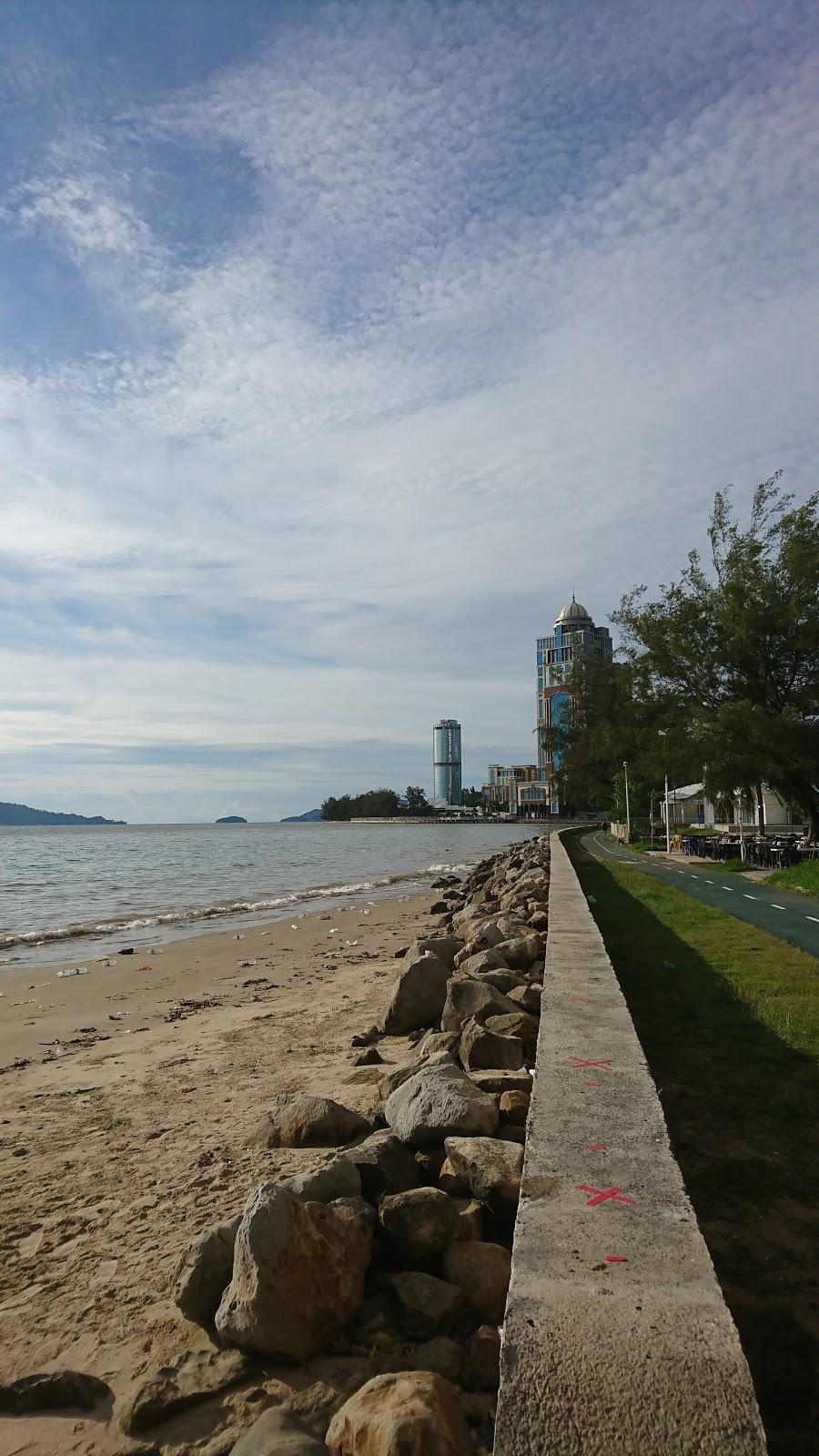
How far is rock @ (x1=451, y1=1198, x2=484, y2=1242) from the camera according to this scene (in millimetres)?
3102

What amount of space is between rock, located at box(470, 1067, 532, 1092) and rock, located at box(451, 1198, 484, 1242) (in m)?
1.17

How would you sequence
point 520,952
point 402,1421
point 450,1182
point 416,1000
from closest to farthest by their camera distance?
1. point 402,1421
2. point 450,1182
3. point 416,1000
4. point 520,952

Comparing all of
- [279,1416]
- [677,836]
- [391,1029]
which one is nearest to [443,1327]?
[279,1416]

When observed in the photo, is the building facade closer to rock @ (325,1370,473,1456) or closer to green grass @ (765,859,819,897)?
green grass @ (765,859,819,897)

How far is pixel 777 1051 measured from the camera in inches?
232

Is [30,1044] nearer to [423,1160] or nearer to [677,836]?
[423,1160]

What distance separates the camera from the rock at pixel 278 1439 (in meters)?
2.17

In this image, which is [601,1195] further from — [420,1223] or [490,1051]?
[490,1051]

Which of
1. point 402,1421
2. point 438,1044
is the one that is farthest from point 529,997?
point 402,1421

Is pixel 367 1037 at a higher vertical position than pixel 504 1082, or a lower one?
lower

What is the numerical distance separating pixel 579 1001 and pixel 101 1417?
138 inches

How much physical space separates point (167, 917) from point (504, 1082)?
15845 millimetres

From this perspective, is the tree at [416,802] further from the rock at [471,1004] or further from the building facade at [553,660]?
the rock at [471,1004]

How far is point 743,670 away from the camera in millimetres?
27875
